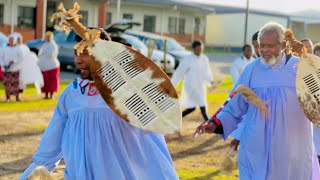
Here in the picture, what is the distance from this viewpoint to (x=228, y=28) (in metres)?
49.9

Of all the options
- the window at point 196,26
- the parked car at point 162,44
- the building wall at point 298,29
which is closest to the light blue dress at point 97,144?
the parked car at point 162,44

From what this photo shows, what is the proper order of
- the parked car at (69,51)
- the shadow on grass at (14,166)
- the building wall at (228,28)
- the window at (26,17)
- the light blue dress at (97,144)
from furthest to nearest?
the building wall at (228,28) → the window at (26,17) → the parked car at (69,51) → the shadow on grass at (14,166) → the light blue dress at (97,144)

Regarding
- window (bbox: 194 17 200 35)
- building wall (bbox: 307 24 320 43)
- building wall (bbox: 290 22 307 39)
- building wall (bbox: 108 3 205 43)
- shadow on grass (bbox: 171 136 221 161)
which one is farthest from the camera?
building wall (bbox: 307 24 320 43)

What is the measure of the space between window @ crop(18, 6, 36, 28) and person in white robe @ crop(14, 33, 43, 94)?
1415cm

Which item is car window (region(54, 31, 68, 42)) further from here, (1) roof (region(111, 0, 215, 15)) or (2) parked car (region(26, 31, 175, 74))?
(1) roof (region(111, 0, 215, 15))

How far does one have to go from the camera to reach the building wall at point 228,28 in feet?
160

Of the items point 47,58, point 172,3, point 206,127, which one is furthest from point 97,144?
point 172,3

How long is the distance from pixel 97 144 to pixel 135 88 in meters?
0.48

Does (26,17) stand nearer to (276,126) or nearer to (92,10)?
(92,10)

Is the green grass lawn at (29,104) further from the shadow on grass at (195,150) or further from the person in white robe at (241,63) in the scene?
the shadow on grass at (195,150)

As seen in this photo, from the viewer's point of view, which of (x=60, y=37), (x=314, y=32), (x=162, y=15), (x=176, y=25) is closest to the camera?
(x=60, y=37)

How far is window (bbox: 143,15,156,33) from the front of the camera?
37.4m

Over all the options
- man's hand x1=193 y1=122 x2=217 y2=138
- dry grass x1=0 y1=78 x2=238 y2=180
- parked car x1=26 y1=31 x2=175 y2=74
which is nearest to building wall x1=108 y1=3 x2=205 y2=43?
parked car x1=26 y1=31 x2=175 y2=74

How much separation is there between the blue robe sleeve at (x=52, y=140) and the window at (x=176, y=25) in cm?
3539
